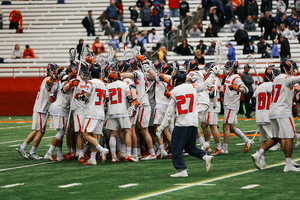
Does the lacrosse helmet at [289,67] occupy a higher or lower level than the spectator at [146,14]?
lower

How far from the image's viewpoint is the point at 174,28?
24250 millimetres

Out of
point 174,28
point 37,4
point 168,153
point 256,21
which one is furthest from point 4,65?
point 168,153

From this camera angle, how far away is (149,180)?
755cm

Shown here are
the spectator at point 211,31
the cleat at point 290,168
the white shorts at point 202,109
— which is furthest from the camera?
the spectator at point 211,31

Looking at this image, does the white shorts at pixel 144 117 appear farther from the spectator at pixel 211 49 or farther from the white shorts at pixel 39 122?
the spectator at pixel 211 49

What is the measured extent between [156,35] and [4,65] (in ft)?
25.3

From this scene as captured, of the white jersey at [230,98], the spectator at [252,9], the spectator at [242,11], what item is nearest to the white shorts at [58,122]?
the white jersey at [230,98]

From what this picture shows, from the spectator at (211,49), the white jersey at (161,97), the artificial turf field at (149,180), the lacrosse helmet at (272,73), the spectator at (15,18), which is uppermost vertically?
the spectator at (15,18)

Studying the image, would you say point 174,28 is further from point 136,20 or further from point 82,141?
point 82,141

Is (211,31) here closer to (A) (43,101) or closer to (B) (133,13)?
(B) (133,13)

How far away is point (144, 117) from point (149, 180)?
253 centimetres

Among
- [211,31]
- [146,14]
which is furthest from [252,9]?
[146,14]

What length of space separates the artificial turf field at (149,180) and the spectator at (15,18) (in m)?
18.5

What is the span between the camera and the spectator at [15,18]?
27297 mm
